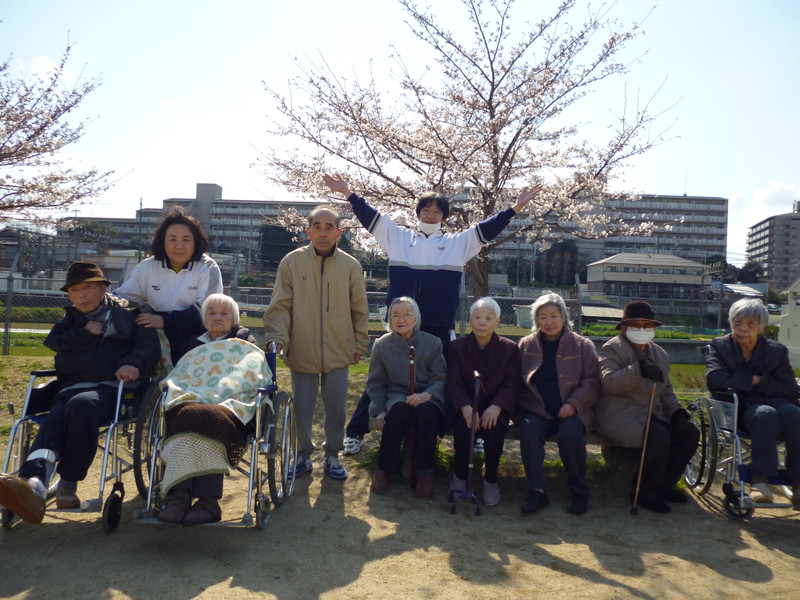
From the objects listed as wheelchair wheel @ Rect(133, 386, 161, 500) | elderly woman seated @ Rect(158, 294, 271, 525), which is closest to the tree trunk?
elderly woman seated @ Rect(158, 294, 271, 525)

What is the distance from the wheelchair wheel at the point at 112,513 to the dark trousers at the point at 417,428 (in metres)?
1.56

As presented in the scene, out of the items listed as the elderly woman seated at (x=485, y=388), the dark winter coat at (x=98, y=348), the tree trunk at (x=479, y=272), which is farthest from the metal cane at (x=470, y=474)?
the tree trunk at (x=479, y=272)

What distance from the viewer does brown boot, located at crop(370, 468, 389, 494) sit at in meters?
3.90

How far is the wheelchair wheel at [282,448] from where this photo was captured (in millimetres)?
3262

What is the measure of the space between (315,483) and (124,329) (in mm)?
1560

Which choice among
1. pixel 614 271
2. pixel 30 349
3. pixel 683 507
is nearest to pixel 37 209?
pixel 30 349

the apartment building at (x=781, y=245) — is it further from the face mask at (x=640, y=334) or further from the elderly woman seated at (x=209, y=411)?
the elderly woman seated at (x=209, y=411)

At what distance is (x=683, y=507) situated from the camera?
391 centimetres

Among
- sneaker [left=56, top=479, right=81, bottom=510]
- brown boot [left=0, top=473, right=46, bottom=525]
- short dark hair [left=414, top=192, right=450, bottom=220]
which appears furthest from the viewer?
short dark hair [left=414, top=192, right=450, bottom=220]

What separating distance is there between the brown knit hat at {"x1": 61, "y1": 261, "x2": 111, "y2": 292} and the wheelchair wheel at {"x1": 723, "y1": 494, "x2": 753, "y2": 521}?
3941 millimetres

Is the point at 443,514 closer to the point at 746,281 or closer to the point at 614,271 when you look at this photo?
the point at 614,271

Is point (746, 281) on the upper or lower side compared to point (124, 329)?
upper

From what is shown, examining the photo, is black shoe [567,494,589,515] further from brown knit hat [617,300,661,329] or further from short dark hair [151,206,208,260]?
short dark hair [151,206,208,260]

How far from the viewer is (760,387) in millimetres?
3871
